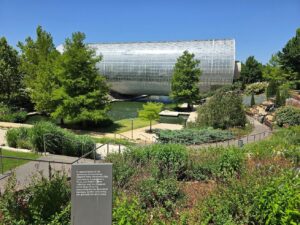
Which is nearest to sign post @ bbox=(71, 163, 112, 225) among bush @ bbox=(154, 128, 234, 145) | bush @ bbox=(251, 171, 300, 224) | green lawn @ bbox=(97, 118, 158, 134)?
bush @ bbox=(251, 171, 300, 224)

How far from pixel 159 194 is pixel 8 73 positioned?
3641cm

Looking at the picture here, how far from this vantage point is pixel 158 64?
239ft

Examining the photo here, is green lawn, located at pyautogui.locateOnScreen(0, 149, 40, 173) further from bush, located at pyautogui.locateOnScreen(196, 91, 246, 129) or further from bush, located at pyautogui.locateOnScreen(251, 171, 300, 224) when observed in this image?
bush, located at pyautogui.locateOnScreen(196, 91, 246, 129)

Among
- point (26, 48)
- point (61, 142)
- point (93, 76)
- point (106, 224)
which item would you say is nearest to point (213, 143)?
point (61, 142)

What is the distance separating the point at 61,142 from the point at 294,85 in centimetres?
4433

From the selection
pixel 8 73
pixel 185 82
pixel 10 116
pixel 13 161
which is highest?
pixel 8 73

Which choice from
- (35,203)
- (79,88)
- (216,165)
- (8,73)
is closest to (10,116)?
(8,73)

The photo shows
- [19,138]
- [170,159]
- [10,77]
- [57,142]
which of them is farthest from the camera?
[10,77]

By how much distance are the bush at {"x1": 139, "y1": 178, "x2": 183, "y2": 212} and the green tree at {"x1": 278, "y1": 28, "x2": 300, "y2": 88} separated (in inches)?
1881

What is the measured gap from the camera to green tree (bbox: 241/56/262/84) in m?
77.2

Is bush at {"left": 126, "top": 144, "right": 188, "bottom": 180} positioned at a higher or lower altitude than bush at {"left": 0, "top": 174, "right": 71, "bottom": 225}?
lower

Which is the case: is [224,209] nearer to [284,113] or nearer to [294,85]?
[284,113]

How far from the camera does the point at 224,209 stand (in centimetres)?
685

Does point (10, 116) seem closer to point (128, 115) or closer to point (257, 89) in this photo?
point (128, 115)
